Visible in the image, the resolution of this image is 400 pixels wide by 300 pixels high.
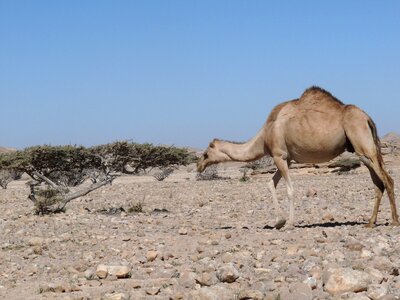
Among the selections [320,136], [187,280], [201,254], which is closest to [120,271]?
[187,280]

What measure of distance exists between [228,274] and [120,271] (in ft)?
4.39

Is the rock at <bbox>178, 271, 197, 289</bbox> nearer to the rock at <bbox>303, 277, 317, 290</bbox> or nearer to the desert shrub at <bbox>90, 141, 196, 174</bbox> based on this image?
the rock at <bbox>303, 277, 317, 290</bbox>

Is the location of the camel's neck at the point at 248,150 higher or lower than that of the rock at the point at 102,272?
higher

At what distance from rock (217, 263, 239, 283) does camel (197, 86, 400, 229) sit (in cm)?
380

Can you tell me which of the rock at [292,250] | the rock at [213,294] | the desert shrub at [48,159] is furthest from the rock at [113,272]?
the desert shrub at [48,159]

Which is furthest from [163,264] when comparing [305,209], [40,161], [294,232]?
[40,161]

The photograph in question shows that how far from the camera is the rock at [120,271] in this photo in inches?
287

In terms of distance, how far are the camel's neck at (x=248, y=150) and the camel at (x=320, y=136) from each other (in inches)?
1.7

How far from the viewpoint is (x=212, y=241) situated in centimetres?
902

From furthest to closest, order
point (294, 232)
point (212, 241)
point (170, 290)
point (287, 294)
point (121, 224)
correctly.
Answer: point (121, 224) < point (294, 232) < point (212, 241) < point (170, 290) < point (287, 294)

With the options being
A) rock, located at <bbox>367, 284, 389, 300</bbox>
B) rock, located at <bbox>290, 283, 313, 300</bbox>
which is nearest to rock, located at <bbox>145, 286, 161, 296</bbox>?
rock, located at <bbox>290, 283, 313, 300</bbox>

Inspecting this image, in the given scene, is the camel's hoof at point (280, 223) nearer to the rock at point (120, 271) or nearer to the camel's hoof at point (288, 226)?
the camel's hoof at point (288, 226)

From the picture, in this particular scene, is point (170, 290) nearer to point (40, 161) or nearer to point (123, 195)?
point (123, 195)

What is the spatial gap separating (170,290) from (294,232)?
3.84 metres
